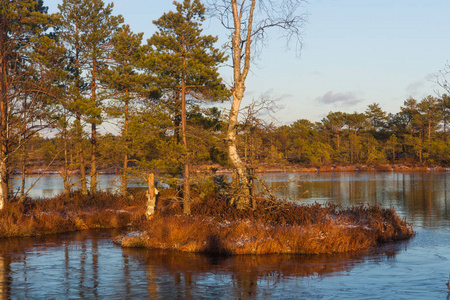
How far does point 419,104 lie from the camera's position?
10694cm

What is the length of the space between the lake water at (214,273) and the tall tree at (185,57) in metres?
12.2

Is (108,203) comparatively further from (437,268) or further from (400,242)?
(437,268)

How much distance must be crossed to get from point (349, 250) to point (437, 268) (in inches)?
132

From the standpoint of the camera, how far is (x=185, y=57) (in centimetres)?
2906

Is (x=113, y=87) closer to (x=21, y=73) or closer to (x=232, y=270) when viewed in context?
(x=21, y=73)

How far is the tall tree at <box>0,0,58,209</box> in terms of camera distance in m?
22.2

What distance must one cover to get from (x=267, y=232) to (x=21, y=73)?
15.9 meters

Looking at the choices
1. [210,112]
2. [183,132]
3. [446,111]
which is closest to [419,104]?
[446,111]

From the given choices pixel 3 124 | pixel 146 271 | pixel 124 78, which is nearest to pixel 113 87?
pixel 124 78

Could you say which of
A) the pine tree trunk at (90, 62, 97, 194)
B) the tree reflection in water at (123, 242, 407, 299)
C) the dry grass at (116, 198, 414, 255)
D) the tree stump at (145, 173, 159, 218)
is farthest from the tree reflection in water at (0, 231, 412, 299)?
the pine tree trunk at (90, 62, 97, 194)

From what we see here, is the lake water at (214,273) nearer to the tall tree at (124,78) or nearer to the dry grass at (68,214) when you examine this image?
the dry grass at (68,214)

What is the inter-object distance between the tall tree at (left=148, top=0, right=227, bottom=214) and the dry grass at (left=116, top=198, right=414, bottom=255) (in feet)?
32.4

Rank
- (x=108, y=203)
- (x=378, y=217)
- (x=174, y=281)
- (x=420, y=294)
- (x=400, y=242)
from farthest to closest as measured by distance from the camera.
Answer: (x=108, y=203) < (x=378, y=217) < (x=400, y=242) < (x=174, y=281) < (x=420, y=294)

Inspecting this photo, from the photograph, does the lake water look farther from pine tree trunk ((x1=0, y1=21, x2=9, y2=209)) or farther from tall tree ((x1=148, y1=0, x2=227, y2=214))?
tall tree ((x1=148, y1=0, x2=227, y2=214))
